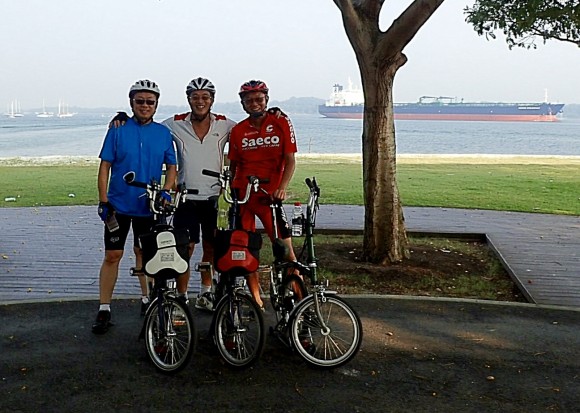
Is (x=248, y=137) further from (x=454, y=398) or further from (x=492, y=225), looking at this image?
(x=492, y=225)

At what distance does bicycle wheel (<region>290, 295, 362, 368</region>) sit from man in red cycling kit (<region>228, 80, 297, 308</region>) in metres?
0.71

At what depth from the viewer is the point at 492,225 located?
39.0 ft

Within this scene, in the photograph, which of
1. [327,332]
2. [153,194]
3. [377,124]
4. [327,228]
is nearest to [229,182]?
[153,194]

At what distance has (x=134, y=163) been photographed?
5301 mm

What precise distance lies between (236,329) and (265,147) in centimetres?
140

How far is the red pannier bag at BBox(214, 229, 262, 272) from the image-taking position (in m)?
4.73

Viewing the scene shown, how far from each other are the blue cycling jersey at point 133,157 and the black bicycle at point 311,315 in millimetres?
1130

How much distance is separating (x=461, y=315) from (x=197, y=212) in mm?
2456

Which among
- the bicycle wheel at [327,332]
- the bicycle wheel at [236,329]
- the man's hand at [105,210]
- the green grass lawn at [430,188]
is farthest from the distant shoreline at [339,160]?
the bicycle wheel at [327,332]

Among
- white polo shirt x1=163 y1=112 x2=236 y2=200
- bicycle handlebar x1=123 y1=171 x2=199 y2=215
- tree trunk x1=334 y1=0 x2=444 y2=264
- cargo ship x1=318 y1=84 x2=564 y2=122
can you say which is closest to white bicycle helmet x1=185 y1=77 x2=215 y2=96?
white polo shirt x1=163 y1=112 x2=236 y2=200

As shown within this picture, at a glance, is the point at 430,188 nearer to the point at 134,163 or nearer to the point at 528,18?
the point at 528,18

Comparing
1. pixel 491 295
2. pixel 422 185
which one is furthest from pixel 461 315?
pixel 422 185

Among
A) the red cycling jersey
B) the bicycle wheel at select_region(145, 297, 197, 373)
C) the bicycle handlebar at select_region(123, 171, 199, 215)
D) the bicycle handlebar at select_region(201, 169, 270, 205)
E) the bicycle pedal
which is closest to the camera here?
the bicycle wheel at select_region(145, 297, 197, 373)

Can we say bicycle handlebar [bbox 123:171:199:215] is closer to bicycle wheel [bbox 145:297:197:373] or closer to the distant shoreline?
bicycle wheel [bbox 145:297:197:373]
